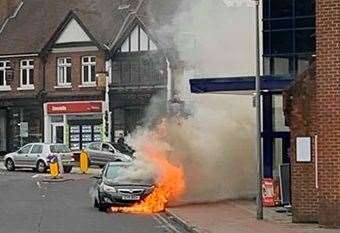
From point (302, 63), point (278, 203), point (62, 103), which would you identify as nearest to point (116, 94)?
point (62, 103)

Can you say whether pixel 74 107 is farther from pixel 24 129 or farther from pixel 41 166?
pixel 41 166

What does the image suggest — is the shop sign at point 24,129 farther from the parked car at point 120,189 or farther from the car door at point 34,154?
the parked car at point 120,189

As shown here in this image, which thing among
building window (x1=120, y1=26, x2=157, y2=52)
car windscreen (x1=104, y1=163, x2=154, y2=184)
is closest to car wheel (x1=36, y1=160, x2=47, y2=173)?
building window (x1=120, y1=26, x2=157, y2=52)

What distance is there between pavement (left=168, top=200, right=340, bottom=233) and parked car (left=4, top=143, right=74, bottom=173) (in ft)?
65.0

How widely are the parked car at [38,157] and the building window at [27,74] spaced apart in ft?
36.1

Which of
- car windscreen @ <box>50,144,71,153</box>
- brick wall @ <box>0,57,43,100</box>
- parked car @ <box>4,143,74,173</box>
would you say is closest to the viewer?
car windscreen @ <box>50,144,71,153</box>

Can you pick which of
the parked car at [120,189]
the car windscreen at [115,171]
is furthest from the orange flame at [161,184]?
the car windscreen at [115,171]

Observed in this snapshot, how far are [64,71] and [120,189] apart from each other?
109 feet

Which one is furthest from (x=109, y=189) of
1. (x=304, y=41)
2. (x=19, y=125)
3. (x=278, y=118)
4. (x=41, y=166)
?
(x=19, y=125)

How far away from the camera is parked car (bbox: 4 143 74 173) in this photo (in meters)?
44.6

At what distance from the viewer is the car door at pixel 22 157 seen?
151ft

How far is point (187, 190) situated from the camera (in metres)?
26.4

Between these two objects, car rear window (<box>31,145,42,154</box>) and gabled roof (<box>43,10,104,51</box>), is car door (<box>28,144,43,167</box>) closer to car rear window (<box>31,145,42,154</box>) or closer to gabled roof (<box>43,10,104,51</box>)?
car rear window (<box>31,145,42,154</box>)

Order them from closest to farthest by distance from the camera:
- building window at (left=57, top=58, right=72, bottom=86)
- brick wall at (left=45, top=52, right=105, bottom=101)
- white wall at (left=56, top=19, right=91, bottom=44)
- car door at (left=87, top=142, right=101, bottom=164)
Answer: car door at (left=87, top=142, right=101, bottom=164), brick wall at (left=45, top=52, right=105, bottom=101), white wall at (left=56, top=19, right=91, bottom=44), building window at (left=57, top=58, right=72, bottom=86)
